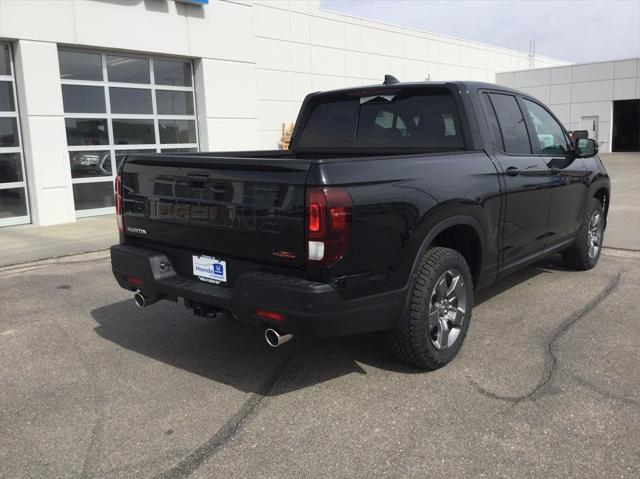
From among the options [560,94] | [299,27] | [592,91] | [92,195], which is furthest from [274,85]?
[592,91]

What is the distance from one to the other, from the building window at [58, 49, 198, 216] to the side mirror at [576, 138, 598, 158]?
31.1 ft

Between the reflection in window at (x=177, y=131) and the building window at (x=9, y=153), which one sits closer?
the building window at (x=9, y=153)

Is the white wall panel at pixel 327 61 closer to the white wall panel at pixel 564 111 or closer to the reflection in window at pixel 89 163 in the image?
the reflection in window at pixel 89 163

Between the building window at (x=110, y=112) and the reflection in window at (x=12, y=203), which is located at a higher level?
the building window at (x=110, y=112)

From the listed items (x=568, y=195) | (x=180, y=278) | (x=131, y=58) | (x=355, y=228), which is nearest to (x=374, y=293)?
(x=355, y=228)

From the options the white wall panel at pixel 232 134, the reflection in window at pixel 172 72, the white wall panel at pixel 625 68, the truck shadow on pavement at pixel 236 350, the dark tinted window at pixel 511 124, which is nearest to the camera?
the truck shadow on pavement at pixel 236 350

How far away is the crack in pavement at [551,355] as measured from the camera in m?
3.40

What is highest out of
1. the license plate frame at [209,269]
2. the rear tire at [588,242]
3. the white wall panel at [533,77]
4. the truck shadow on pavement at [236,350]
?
the white wall panel at [533,77]

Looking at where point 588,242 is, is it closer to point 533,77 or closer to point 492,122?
point 492,122

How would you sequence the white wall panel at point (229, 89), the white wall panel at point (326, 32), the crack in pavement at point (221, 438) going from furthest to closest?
1. the white wall panel at point (326, 32)
2. the white wall panel at point (229, 89)
3. the crack in pavement at point (221, 438)

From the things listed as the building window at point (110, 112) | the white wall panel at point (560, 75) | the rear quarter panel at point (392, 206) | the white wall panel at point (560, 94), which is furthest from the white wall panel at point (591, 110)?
the rear quarter panel at point (392, 206)

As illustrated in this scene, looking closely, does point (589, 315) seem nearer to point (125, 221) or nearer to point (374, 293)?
point (374, 293)

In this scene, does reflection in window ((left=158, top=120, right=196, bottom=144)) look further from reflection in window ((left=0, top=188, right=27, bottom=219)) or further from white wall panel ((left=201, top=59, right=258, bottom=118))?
reflection in window ((left=0, top=188, right=27, bottom=219))

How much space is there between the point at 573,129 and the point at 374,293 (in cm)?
3294
